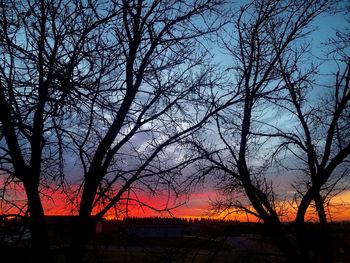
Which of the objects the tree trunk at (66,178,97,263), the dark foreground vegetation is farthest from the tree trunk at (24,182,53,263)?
the tree trunk at (66,178,97,263)

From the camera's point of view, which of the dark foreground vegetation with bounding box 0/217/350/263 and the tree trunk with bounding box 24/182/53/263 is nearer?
the dark foreground vegetation with bounding box 0/217/350/263

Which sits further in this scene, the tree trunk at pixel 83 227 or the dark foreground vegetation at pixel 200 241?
the tree trunk at pixel 83 227

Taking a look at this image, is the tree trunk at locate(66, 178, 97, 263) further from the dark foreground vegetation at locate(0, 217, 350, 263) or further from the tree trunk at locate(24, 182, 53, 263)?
the tree trunk at locate(24, 182, 53, 263)

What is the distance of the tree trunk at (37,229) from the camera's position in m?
7.44

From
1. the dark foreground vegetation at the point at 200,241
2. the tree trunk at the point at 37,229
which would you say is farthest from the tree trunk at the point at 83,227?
the tree trunk at the point at 37,229

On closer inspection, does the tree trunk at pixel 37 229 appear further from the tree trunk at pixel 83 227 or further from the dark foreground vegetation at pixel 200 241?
the tree trunk at pixel 83 227

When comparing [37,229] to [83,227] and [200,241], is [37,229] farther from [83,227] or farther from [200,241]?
[200,241]

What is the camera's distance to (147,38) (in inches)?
338

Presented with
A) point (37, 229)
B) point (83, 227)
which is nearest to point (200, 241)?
point (83, 227)

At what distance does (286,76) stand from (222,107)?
290cm

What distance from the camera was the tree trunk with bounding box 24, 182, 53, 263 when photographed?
7.44 m

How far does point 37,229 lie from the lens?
7520 millimetres

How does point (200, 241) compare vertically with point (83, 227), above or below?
below

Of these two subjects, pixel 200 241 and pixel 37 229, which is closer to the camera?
pixel 200 241
